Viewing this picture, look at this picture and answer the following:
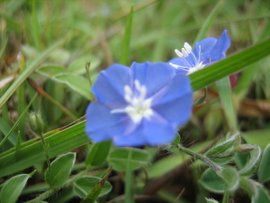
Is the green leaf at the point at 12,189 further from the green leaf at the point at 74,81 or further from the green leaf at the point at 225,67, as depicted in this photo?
the green leaf at the point at 225,67

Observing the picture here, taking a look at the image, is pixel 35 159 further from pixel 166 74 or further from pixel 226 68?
pixel 226 68

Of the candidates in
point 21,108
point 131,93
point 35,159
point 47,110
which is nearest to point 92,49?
point 47,110

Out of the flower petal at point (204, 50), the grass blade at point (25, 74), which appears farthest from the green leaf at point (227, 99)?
the grass blade at point (25, 74)

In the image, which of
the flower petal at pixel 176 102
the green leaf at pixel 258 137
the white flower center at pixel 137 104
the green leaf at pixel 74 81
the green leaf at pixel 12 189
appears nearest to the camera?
the flower petal at pixel 176 102

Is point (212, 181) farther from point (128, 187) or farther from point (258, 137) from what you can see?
point (258, 137)

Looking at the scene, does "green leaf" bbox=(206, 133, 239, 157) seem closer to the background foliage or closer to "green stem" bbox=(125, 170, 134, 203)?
the background foliage

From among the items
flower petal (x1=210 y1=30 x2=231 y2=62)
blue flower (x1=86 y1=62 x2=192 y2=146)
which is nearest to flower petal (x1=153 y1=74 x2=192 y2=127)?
blue flower (x1=86 y1=62 x2=192 y2=146)

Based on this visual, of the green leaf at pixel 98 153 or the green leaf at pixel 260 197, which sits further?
the green leaf at pixel 98 153
